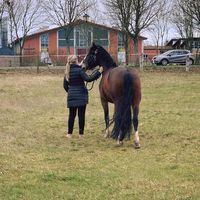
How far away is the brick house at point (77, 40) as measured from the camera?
220 ft

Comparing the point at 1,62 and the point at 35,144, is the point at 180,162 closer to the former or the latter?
the point at 35,144

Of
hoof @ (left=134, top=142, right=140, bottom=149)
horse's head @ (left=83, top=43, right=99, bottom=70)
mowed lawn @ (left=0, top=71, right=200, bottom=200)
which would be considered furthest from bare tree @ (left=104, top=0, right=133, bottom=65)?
hoof @ (left=134, top=142, right=140, bottom=149)

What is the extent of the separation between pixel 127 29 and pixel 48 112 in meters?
36.0

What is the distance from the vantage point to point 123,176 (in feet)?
23.0

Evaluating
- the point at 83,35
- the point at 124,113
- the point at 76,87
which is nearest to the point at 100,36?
the point at 83,35

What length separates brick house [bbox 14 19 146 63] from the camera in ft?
220

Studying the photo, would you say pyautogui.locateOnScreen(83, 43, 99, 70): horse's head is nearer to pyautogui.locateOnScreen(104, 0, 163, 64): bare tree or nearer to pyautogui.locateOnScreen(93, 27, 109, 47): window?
pyautogui.locateOnScreen(104, 0, 163, 64): bare tree

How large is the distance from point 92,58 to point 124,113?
2.00 metres

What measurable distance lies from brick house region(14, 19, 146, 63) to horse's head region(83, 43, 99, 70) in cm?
5455

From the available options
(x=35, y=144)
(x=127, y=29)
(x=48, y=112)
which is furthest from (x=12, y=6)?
(x=35, y=144)

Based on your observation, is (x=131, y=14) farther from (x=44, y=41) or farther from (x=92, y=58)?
(x=92, y=58)

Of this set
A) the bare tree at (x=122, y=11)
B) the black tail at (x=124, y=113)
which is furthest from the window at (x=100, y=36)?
the black tail at (x=124, y=113)

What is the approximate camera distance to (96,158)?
843 centimetres

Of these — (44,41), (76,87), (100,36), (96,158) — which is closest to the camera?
(96,158)
